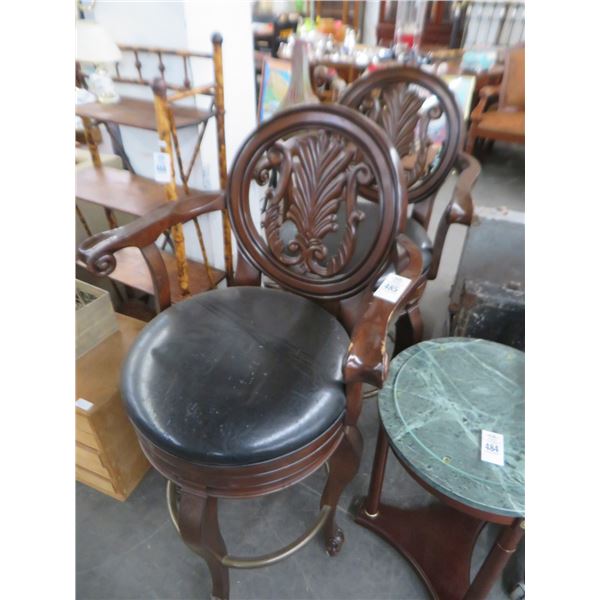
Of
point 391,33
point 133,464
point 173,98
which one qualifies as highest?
point 391,33

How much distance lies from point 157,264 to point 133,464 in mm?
718

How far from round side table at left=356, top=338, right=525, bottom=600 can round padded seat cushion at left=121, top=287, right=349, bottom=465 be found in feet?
0.75

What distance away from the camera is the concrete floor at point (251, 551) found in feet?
3.64

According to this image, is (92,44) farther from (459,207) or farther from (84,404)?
(459,207)

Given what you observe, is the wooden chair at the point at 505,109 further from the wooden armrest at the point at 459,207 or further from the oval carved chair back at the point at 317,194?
the oval carved chair back at the point at 317,194

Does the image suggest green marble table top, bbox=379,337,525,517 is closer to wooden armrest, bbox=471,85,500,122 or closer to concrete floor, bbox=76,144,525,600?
concrete floor, bbox=76,144,525,600

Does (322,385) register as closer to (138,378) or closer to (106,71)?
(138,378)

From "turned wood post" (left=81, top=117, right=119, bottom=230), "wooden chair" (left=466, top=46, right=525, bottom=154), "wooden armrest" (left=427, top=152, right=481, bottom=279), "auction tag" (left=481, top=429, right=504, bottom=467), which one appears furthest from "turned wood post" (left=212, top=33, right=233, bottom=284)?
"wooden chair" (left=466, top=46, right=525, bottom=154)

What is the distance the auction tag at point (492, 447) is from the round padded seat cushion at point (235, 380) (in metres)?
0.35

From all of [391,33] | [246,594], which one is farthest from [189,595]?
[391,33]

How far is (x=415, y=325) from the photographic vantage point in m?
1.43

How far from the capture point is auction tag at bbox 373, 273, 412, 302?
2.52 feet

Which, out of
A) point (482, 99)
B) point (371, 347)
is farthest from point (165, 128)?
point (482, 99)

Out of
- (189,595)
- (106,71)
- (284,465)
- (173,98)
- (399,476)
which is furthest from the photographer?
(106,71)
